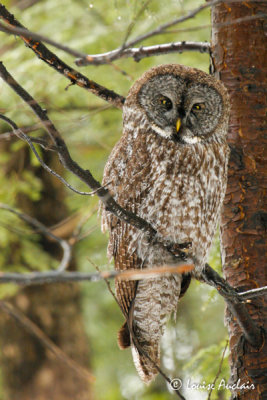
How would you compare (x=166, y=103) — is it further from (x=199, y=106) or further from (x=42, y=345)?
(x=42, y=345)

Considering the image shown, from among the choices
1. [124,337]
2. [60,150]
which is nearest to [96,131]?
[124,337]

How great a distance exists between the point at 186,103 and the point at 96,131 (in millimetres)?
2950

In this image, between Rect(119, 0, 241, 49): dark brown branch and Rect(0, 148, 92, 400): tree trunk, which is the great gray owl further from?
Rect(0, 148, 92, 400): tree trunk

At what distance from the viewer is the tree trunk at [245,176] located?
279 cm

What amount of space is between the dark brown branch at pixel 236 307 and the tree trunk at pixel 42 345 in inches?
143

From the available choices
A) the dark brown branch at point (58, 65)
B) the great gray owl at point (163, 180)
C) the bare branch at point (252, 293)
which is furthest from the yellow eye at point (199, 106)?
the bare branch at point (252, 293)

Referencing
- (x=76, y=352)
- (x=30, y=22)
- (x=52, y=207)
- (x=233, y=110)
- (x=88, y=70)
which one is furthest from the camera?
(x=52, y=207)

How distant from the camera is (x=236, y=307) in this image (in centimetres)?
254

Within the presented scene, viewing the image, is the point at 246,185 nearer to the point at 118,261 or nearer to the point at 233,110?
the point at 233,110

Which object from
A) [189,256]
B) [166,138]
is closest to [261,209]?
[189,256]

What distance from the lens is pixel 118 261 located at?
10.3ft

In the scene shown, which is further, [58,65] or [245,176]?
[245,176]

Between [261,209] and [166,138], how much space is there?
2.26 ft

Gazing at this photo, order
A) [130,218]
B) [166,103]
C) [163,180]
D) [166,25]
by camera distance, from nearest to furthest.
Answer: [166,25]
[130,218]
[163,180]
[166,103]
